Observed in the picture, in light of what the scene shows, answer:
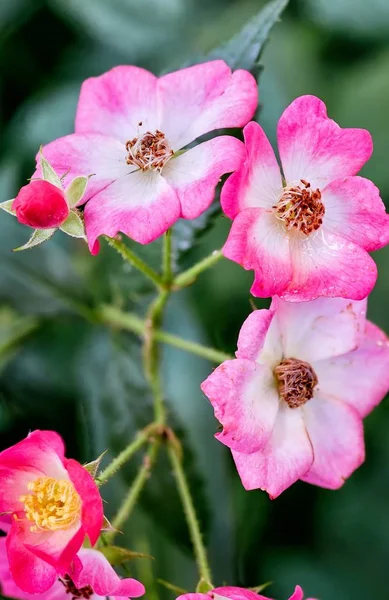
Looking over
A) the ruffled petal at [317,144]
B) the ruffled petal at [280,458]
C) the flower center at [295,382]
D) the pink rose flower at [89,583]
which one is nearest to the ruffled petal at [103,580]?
the pink rose flower at [89,583]

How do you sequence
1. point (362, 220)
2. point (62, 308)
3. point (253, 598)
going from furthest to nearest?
point (62, 308)
point (362, 220)
point (253, 598)

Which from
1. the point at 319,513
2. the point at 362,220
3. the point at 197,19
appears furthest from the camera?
the point at 197,19

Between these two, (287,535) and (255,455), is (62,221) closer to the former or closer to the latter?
(255,455)

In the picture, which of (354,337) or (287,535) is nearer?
(354,337)

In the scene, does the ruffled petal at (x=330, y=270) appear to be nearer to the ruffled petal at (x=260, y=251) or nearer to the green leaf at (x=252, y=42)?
the ruffled petal at (x=260, y=251)

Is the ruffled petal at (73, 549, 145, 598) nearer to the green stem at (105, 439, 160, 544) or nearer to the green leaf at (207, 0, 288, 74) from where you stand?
the green stem at (105, 439, 160, 544)

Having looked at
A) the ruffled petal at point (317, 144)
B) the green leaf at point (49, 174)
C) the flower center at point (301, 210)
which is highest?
the ruffled petal at point (317, 144)

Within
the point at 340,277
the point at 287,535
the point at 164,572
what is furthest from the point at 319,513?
the point at 340,277
